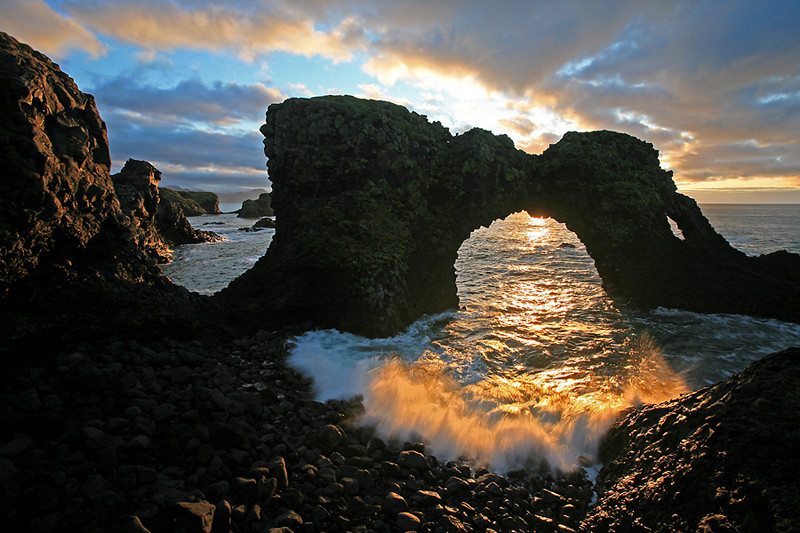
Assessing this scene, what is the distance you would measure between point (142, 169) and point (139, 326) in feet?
141

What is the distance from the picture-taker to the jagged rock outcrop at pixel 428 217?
15.5 metres

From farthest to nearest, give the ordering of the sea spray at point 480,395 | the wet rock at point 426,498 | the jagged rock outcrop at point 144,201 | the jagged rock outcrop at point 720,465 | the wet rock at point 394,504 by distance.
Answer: the jagged rock outcrop at point 144,201 → the sea spray at point 480,395 → the wet rock at point 426,498 → the wet rock at point 394,504 → the jagged rock outcrop at point 720,465

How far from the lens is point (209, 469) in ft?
20.6

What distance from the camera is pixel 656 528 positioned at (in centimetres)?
520

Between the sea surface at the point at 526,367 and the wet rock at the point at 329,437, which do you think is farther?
the sea surface at the point at 526,367

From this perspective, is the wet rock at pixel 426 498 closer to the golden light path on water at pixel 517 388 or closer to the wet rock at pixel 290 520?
the golden light path on water at pixel 517 388

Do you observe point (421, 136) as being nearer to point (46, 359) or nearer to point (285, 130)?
point (285, 130)

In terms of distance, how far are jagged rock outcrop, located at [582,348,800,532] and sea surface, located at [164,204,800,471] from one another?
7.21 ft

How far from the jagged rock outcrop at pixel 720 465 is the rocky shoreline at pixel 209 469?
119 centimetres

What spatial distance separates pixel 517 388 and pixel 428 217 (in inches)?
426

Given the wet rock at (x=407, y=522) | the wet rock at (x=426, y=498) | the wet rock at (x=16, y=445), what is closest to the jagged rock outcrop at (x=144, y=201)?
the wet rock at (x=16, y=445)

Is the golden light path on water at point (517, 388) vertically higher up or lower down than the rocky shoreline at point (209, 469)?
lower down

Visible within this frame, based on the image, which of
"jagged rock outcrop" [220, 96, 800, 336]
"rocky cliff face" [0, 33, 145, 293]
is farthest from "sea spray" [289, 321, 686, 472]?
"rocky cliff face" [0, 33, 145, 293]

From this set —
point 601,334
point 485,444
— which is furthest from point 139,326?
point 601,334
